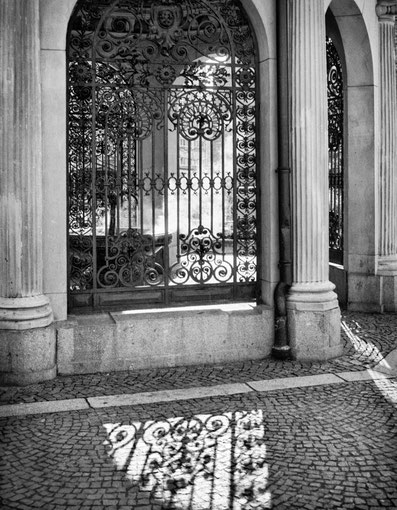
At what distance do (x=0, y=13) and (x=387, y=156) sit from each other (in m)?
6.10

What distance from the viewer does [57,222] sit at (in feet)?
22.7

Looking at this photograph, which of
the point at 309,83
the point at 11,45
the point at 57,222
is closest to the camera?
the point at 11,45

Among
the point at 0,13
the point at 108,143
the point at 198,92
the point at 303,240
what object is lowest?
the point at 303,240

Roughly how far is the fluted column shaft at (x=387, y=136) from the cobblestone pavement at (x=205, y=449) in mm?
4089

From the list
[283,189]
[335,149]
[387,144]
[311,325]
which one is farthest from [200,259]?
[387,144]

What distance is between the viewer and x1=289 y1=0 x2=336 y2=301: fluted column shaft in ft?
24.2

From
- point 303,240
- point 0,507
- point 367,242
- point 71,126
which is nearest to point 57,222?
point 71,126

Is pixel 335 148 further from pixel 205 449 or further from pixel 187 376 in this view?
pixel 205 449

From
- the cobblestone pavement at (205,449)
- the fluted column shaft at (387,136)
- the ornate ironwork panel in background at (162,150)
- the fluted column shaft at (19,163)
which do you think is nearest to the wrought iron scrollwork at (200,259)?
the ornate ironwork panel in background at (162,150)

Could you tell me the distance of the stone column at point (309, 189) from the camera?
24.1 ft

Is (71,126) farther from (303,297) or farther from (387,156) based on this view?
(387,156)

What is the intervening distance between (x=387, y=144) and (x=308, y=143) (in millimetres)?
3393

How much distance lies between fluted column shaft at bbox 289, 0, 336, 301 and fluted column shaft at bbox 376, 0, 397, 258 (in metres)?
3.02

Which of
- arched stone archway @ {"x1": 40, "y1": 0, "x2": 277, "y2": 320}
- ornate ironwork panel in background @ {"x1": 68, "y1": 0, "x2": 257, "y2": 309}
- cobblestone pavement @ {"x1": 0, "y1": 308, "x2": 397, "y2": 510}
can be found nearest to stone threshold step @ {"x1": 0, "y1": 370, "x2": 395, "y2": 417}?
cobblestone pavement @ {"x1": 0, "y1": 308, "x2": 397, "y2": 510}
